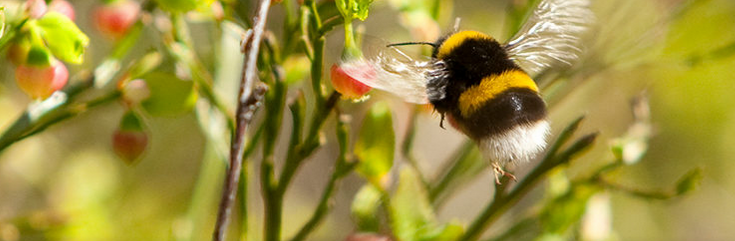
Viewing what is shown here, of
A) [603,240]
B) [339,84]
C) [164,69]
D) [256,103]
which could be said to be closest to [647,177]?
[603,240]

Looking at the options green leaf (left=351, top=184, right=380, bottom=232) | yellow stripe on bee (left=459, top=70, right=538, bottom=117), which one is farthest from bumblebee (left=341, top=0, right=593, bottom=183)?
green leaf (left=351, top=184, right=380, bottom=232)

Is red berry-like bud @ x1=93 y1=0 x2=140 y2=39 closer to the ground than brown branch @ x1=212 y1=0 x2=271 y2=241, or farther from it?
closer to the ground

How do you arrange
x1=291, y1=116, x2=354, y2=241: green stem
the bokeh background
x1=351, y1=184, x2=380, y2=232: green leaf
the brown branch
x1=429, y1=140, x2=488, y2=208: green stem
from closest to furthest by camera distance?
1. the brown branch
2. x1=291, y1=116, x2=354, y2=241: green stem
3. x1=351, y1=184, x2=380, y2=232: green leaf
4. x1=429, y1=140, x2=488, y2=208: green stem
5. the bokeh background

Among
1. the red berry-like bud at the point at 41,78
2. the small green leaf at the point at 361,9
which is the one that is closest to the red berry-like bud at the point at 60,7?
the red berry-like bud at the point at 41,78

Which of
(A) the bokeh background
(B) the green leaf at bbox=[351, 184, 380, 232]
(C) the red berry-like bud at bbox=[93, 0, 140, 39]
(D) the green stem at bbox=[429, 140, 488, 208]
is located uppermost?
(C) the red berry-like bud at bbox=[93, 0, 140, 39]

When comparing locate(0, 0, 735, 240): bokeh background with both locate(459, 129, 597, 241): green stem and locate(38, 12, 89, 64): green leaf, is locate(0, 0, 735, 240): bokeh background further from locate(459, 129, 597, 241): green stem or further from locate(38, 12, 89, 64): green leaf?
locate(38, 12, 89, 64): green leaf

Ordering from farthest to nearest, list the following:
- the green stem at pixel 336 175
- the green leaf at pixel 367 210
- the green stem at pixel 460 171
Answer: the green stem at pixel 460 171, the green leaf at pixel 367 210, the green stem at pixel 336 175

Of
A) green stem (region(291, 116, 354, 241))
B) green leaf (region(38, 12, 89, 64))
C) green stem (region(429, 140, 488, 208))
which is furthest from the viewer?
green stem (region(429, 140, 488, 208))

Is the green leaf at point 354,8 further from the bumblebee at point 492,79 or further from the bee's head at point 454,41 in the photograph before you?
the bee's head at point 454,41

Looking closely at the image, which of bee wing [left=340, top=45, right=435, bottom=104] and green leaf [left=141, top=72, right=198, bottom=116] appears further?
green leaf [left=141, top=72, right=198, bottom=116]
